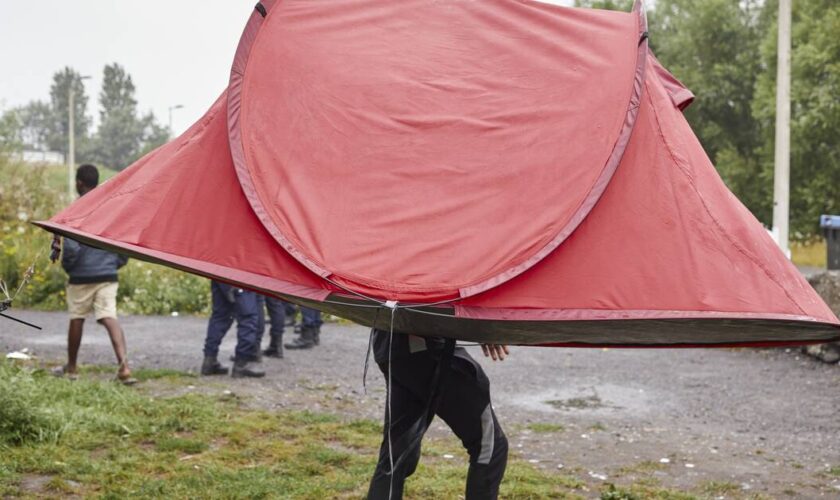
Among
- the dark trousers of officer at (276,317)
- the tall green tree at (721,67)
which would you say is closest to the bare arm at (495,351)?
the dark trousers of officer at (276,317)

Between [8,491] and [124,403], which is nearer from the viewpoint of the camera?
[8,491]

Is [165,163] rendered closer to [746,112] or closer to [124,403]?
[124,403]

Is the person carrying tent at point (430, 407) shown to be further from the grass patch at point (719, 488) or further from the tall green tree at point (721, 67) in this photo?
the tall green tree at point (721, 67)

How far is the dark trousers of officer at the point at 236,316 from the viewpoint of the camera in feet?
29.5

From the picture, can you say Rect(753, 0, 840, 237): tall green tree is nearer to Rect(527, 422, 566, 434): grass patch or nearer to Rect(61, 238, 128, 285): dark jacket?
Rect(527, 422, 566, 434): grass patch

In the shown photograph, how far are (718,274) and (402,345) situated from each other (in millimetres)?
1390

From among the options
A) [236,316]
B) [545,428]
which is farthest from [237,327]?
[545,428]

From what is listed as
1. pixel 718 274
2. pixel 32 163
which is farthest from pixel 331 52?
pixel 32 163

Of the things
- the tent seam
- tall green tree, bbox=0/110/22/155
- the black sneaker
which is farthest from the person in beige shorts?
tall green tree, bbox=0/110/22/155

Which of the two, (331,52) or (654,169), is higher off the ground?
(331,52)

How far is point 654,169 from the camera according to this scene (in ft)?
12.4

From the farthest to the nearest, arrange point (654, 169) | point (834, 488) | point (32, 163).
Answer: point (32, 163)
point (834, 488)
point (654, 169)

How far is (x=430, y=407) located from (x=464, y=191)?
958mm

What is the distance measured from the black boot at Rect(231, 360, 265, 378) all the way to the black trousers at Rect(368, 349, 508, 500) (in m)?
4.93
